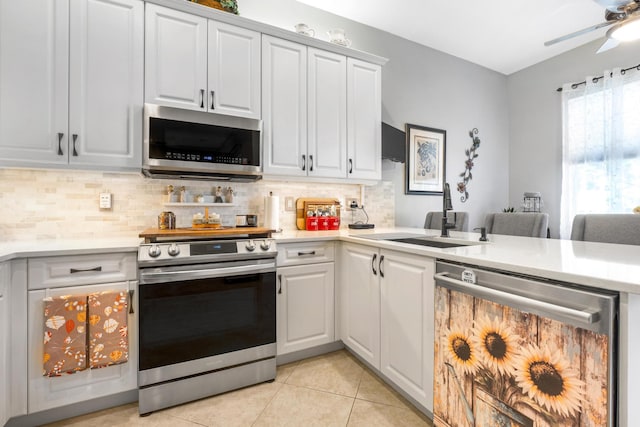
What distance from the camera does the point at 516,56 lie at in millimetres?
4020

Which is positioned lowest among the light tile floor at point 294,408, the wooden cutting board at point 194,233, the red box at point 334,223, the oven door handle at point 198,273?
the light tile floor at point 294,408

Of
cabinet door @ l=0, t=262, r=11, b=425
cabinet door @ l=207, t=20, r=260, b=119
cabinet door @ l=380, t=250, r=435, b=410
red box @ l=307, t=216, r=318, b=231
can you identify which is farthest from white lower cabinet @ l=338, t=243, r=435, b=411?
cabinet door @ l=0, t=262, r=11, b=425

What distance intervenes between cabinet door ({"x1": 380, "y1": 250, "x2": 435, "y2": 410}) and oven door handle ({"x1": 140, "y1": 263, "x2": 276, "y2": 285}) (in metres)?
0.78

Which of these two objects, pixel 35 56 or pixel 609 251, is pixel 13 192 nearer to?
pixel 35 56

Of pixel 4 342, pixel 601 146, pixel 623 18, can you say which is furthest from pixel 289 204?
pixel 601 146

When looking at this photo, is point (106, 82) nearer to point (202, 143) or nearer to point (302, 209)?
point (202, 143)

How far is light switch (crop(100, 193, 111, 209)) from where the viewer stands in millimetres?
2120

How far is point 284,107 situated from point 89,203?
5.11ft

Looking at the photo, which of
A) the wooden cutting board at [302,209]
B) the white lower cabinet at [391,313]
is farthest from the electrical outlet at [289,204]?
the white lower cabinet at [391,313]

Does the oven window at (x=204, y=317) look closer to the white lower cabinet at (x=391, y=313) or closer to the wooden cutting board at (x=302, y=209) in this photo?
the white lower cabinet at (x=391, y=313)

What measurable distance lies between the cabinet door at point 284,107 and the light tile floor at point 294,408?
60.0 inches

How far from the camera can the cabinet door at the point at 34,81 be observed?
1.70m

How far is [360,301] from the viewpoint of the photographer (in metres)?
2.13

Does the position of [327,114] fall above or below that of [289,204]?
above
